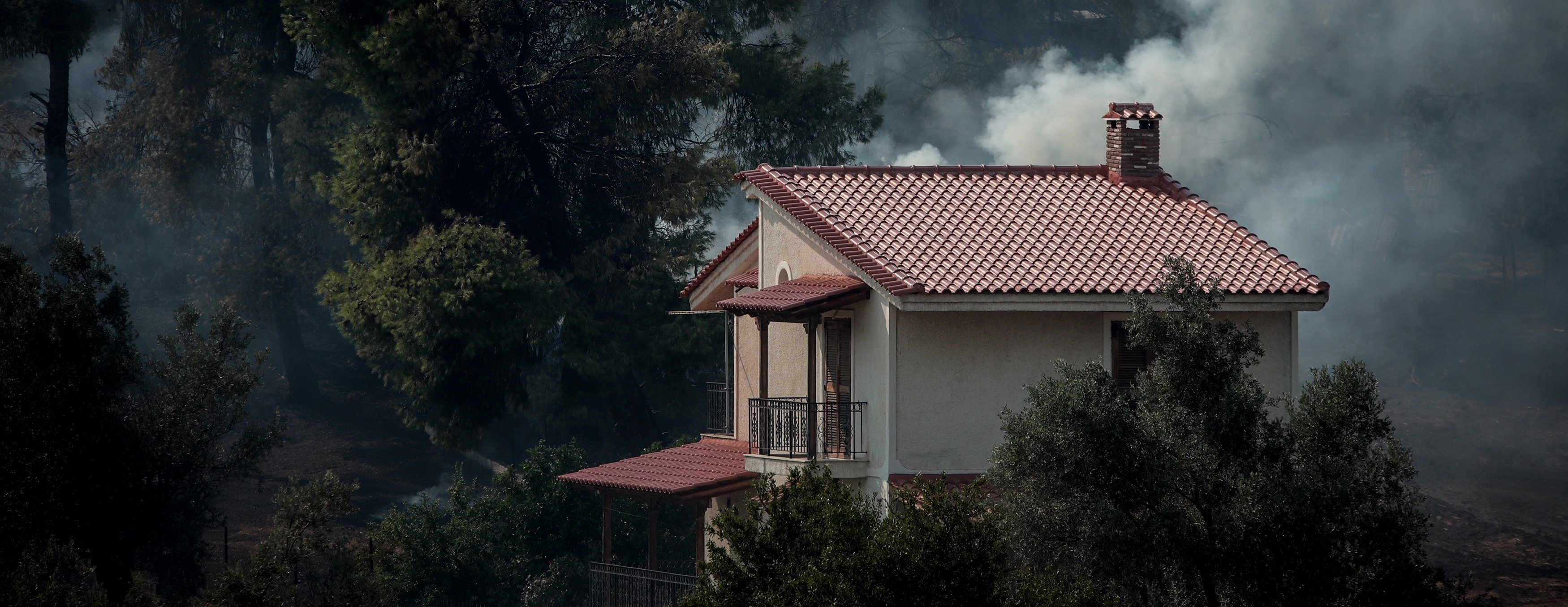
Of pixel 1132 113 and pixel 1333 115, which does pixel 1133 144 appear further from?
pixel 1333 115

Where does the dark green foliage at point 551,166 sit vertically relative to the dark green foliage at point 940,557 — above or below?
above

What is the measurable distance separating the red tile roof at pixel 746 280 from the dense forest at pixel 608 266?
5.44 meters

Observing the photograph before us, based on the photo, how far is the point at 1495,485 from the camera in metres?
33.0

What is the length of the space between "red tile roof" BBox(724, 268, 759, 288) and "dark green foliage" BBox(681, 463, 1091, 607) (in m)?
11.9

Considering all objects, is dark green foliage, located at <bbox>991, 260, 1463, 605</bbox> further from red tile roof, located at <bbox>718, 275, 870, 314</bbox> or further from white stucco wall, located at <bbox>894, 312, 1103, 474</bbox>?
red tile roof, located at <bbox>718, 275, 870, 314</bbox>

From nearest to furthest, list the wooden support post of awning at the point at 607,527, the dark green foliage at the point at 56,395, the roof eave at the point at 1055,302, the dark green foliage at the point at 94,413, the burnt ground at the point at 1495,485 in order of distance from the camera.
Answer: the dark green foliage at the point at 56,395 → the dark green foliage at the point at 94,413 → the roof eave at the point at 1055,302 → the wooden support post of awning at the point at 607,527 → the burnt ground at the point at 1495,485

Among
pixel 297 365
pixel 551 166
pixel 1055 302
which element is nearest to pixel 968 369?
pixel 1055 302

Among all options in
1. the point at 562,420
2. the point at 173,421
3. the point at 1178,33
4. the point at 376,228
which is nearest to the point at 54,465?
the point at 173,421

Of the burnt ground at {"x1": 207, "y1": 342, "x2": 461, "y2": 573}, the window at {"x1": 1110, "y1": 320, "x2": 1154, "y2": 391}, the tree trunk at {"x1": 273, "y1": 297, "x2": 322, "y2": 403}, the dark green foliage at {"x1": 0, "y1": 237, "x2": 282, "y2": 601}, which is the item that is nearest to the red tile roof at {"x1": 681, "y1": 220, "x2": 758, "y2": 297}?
the window at {"x1": 1110, "y1": 320, "x2": 1154, "y2": 391}

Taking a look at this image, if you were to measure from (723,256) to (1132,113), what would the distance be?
673 centimetres

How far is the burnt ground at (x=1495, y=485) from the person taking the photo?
89.8ft

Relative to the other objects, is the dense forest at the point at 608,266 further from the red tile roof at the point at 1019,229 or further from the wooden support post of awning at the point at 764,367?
the wooden support post of awning at the point at 764,367

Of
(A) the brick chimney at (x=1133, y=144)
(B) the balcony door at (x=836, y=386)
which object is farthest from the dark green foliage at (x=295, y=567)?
(A) the brick chimney at (x=1133, y=144)

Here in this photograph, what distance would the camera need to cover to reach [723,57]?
108 feet
